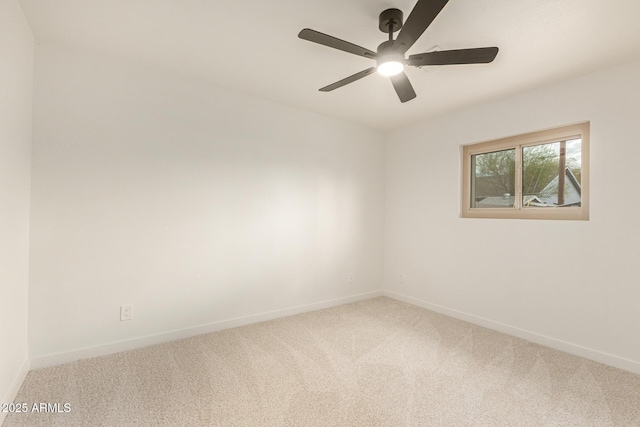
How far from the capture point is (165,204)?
8.25ft

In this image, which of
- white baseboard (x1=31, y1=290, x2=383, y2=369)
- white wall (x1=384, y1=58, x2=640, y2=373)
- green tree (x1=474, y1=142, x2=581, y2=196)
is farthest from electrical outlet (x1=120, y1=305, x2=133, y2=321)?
green tree (x1=474, y1=142, x2=581, y2=196)

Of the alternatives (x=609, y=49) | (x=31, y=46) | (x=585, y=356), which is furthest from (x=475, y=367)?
(x=31, y=46)

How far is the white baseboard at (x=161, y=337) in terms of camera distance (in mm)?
2105

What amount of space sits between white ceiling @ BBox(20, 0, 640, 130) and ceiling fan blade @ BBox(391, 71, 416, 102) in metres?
0.29

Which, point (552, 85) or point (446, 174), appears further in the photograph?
point (446, 174)

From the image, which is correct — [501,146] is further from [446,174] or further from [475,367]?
[475,367]

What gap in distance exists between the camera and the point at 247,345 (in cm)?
249

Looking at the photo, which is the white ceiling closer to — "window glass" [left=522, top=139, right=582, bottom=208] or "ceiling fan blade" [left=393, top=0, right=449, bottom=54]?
"ceiling fan blade" [left=393, top=0, right=449, bottom=54]

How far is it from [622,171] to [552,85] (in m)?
0.92

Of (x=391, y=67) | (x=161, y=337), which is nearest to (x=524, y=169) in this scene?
(x=391, y=67)

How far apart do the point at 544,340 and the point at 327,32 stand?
311cm

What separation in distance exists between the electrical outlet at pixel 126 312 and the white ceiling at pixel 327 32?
1.99 metres

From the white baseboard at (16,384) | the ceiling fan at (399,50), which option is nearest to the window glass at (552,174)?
the ceiling fan at (399,50)

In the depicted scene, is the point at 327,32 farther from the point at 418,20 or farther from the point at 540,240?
the point at 540,240
